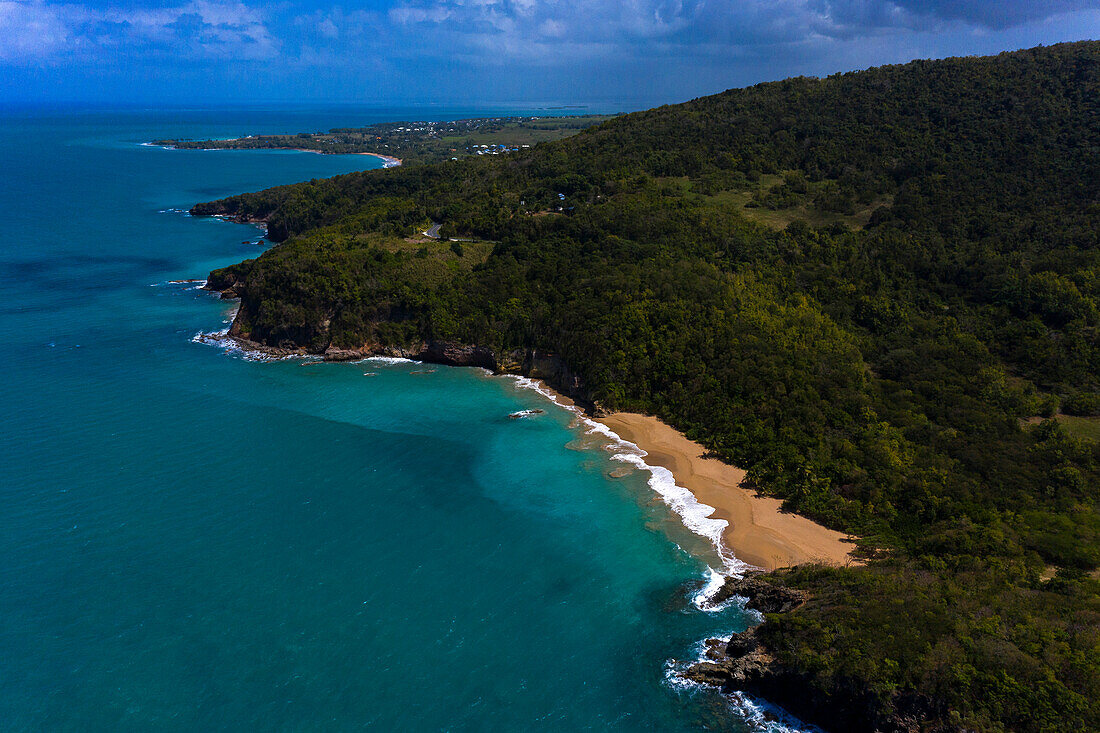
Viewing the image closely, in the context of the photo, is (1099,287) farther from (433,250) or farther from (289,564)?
(289,564)

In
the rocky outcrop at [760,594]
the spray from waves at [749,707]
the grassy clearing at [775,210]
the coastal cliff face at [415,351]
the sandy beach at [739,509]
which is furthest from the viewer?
the grassy clearing at [775,210]

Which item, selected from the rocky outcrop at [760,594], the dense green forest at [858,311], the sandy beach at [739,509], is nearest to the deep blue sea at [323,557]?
the rocky outcrop at [760,594]

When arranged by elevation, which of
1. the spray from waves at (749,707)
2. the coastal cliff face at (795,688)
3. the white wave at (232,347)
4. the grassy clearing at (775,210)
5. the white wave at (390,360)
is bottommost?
the spray from waves at (749,707)

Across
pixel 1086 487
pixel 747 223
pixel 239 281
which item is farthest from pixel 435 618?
pixel 239 281

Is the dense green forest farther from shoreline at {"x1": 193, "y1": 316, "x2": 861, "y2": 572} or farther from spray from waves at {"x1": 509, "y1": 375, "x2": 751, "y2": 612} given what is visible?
spray from waves at {"x1": 509, "y1": 375, "x2": 751, "y2": 612}

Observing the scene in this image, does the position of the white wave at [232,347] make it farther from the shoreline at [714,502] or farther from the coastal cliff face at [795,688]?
the coastal cliff face at [795,688]

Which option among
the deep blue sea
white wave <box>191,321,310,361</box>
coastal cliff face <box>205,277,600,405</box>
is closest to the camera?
the deep blue sea

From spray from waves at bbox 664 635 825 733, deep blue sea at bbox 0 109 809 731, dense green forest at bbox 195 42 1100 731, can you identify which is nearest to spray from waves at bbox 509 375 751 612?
deep blue sea at bbox 0 109 809 731
